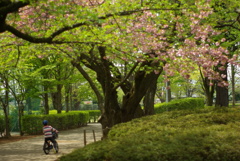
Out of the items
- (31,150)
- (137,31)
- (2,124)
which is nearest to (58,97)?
(2,124)

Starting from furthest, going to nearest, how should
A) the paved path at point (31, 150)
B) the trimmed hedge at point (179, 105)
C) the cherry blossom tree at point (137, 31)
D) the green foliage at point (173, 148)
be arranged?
the trimmed hedge at point (179, 105) → the paved path at point (31, 150) → the cherry blossom tree at point (137, 31) → the green foliage at point (173, 148)

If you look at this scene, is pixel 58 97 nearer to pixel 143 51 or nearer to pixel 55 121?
pixel 55 121

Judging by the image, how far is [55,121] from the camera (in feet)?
95.3

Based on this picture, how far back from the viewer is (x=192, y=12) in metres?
10.1

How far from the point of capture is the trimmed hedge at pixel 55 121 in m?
26.3

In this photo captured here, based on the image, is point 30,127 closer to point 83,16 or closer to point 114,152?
point 83,16

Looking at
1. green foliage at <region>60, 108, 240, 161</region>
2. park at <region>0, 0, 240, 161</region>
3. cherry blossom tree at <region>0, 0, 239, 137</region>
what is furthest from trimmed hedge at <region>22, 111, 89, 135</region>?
green foliage at <region>60, 108, 240, 161</region>

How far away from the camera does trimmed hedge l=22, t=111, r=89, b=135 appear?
26.3m

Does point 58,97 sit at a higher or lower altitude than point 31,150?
higher

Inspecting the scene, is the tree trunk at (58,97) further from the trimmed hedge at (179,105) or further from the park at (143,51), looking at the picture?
the park at (143,51)

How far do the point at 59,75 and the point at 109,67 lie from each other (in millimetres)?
17505

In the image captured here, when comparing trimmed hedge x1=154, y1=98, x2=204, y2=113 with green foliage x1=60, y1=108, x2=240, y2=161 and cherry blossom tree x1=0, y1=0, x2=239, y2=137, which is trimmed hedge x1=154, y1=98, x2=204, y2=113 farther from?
green foliage x1=60, y1=108, x2=240, y2=161

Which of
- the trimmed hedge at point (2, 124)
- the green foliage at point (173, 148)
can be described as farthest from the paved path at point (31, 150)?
the green foliage at point (173, 148)

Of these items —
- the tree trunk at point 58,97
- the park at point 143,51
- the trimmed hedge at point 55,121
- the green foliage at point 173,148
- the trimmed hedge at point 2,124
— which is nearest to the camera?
the green foliage at point 173,148
